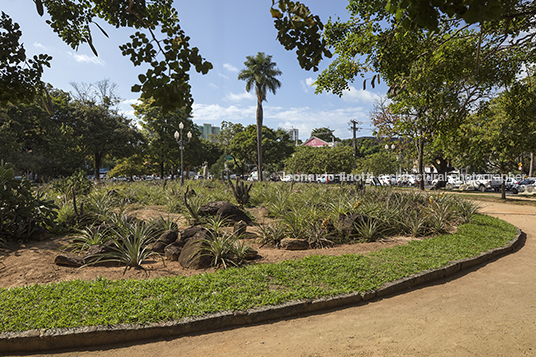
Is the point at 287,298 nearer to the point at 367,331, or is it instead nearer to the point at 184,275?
the point at 367,331

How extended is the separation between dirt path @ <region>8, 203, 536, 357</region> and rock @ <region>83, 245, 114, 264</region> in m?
A: 2.45

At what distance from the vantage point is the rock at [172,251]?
5500 millimetres

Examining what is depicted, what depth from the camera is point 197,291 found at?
3.89 meters

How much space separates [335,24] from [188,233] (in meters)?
6.77

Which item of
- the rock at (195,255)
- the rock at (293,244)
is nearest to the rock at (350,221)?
the rock at (293,244)

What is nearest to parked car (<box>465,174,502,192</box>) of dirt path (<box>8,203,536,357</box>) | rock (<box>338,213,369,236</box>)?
rock (<box>338,213,369,236</box>)

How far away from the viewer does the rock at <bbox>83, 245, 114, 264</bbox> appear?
512cm

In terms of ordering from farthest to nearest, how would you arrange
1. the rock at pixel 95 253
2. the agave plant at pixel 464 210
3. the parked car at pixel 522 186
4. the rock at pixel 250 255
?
the parked car at pixel 522 186 → the agave plant at pixel 464 210 → the rock at pixel 250 255 → the rock at pixel 95 253

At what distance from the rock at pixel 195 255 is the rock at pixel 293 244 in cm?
181

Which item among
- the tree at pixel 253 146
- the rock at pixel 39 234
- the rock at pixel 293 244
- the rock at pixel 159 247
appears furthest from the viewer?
the tree at pixel 253 146

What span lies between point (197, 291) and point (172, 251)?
1848 mm

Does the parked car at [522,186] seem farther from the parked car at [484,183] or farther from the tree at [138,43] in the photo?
the tree at [138,43]

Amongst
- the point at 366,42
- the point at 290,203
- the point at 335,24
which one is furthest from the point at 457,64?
the point at 290,203

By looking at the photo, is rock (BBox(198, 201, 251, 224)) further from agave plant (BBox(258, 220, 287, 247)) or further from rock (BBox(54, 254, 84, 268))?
rock (BBox(54, 254, 84, 268))
